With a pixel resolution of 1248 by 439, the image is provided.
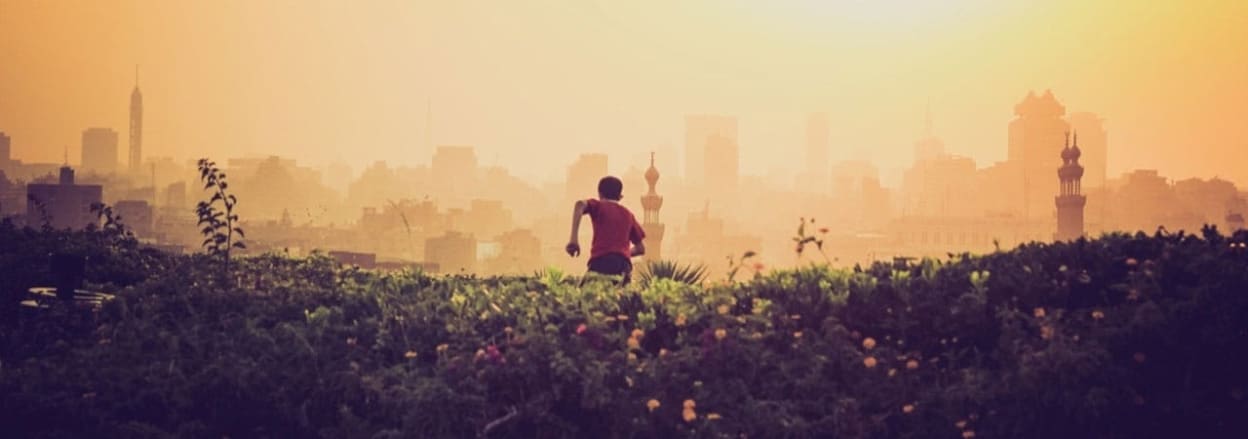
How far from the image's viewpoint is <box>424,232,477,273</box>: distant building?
4134 inches

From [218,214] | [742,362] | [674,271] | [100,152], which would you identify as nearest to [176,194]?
[100,152]

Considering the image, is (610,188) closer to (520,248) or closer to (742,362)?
(742,362)

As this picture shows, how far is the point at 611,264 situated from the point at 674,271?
32.0 inches

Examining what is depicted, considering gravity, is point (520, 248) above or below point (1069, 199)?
below

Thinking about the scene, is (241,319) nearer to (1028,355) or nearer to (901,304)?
(901,304)

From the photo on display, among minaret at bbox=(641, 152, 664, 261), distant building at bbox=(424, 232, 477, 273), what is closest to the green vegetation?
minaret at bbox=(641, 152, 664, 261)

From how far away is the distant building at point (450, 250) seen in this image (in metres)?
105

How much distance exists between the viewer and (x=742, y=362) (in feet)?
27.3

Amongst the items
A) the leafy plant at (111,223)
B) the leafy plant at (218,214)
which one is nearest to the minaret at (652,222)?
the leafy plant at (111,223)

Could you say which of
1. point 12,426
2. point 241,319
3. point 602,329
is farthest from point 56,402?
point 602,329

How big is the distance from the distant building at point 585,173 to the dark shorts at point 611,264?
138 meters

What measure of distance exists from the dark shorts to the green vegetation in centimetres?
350

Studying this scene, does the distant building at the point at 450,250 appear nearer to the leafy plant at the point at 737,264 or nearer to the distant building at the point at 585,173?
the distant building at the point at 585,173

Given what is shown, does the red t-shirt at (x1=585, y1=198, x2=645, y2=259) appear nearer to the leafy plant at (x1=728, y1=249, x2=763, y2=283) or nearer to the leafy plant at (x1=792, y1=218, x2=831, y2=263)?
the leafy plant at (x1=728, y1=249, x2=763, y2=283)
